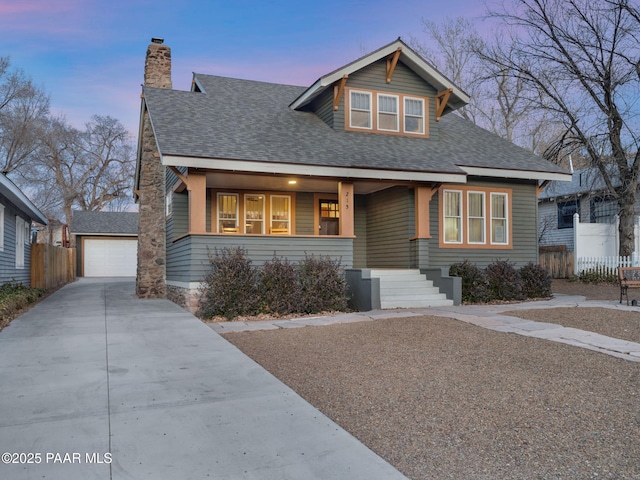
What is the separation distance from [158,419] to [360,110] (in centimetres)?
1141

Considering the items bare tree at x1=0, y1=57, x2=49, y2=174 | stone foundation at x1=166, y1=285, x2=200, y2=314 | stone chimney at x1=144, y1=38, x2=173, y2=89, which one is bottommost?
stone foundation at x1=166, y1=285, x2=200, y2=314

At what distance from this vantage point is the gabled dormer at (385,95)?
44.4 feet

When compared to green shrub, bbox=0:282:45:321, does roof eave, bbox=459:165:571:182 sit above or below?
above

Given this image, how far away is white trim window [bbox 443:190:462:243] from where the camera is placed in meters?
13.7

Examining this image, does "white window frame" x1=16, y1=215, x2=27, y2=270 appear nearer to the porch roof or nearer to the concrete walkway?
the porch roof

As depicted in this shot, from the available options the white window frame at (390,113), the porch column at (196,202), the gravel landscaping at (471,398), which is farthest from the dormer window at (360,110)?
the gravel landscaping at (471,398)

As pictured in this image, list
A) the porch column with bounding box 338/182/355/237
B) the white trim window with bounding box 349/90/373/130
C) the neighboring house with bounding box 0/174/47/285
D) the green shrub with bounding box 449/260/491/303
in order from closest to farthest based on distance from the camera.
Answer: the porch column with bounding box 338/182/355/237
the green shrub with bounding box 449/260/491/303
the neighboring house with bounding box 0/174/47/285
the white trim window with bounding box 349/90/373/130

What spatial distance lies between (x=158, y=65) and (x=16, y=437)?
1387 cm

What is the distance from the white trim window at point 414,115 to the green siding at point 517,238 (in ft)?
7.07

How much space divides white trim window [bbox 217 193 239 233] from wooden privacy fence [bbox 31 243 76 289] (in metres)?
8.40

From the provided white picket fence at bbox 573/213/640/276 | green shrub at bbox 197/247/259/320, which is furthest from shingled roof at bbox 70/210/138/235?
white picket fence at bbox 573/213/640/276

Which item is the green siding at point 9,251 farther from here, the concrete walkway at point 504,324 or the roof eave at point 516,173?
the roof eave at point 516,173

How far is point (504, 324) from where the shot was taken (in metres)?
8.27

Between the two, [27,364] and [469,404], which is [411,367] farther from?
[27,364]
